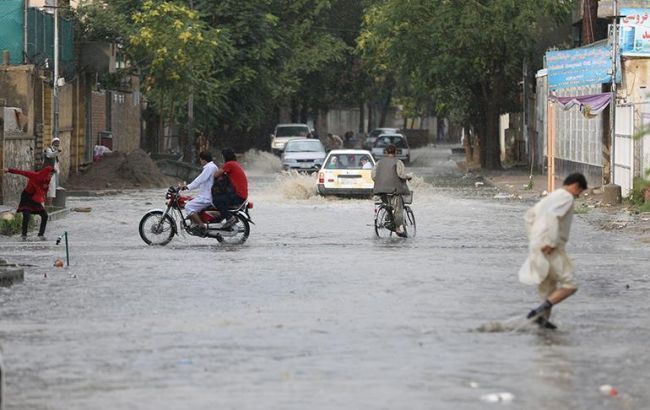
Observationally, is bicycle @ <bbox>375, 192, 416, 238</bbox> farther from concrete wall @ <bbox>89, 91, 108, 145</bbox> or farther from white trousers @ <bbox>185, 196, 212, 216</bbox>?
concrete wall @ <bbox>89, 91, 108, 145</bbox>

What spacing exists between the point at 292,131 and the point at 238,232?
5026 centimetres

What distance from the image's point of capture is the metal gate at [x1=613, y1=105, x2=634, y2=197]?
36.5 m

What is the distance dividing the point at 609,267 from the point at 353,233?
7.59 m

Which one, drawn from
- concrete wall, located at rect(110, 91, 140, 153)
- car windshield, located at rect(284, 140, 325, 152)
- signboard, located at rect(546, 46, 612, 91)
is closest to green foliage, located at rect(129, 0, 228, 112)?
concrete wall, located at rect(110, 91, 140, 153)

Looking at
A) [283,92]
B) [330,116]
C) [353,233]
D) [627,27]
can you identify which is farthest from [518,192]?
[330,116]

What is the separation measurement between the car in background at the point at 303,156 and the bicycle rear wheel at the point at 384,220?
2919 cm

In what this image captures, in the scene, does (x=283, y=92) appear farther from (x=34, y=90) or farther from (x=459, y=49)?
(x=34, y=90)

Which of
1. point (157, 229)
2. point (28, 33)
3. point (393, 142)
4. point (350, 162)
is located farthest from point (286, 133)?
point (157, 229)

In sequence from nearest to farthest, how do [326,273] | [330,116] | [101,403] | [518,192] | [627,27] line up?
[101,403], [326,273], [627,27], [518,192], [330,116]

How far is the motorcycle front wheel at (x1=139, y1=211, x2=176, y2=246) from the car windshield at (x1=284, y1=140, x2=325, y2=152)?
33.9m

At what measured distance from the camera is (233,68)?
216ft

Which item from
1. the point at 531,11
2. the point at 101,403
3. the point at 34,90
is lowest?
the point at 101,403

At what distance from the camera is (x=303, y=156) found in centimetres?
5812

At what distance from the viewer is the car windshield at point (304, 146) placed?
5941 cm
